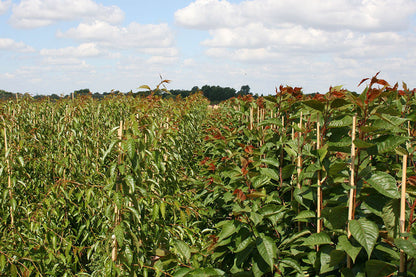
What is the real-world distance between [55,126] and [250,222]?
3070mm

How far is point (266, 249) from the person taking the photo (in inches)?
80.5

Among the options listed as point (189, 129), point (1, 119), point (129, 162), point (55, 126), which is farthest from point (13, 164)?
point (189, 129)

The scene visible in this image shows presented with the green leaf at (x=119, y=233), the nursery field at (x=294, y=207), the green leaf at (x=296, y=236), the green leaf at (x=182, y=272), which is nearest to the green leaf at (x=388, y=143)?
the nursery field at (x=294, y=207)

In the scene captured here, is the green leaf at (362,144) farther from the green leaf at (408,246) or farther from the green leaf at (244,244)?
the green leaf at (244,244)

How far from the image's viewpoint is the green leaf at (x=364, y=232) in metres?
1.58

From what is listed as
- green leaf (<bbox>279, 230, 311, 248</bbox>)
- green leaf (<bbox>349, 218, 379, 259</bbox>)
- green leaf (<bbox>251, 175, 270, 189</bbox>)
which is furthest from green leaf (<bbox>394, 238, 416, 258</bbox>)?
green leaf (<bbox>251, 175, 270, 189</bbox>)

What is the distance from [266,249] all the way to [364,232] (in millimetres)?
620

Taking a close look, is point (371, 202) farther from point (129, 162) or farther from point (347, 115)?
point (129, 162)

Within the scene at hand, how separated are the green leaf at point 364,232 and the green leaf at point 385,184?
6.7 inches

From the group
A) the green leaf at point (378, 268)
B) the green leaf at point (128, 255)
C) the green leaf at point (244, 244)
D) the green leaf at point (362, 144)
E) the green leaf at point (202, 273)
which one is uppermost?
the green leaf at point (362, 144)

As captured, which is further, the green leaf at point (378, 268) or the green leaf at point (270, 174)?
the green leaf at point (270, 174)

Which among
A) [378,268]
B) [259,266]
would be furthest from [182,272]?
[378,268]

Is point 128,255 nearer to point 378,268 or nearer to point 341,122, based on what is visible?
point 378,268

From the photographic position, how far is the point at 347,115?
198cm
